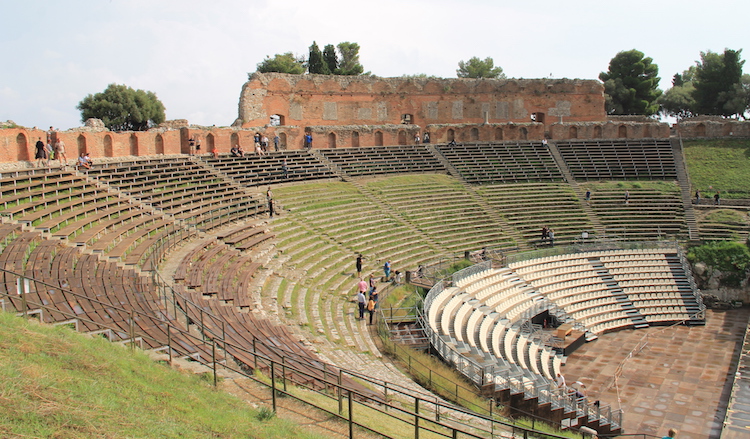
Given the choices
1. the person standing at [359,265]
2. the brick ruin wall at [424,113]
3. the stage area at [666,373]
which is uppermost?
the brick ruin wall at [424,113]

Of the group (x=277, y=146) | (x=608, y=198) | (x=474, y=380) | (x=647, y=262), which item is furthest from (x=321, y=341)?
(x=608, y=198)

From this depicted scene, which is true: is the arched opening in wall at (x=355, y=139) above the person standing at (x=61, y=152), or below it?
above

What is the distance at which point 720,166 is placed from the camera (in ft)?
113

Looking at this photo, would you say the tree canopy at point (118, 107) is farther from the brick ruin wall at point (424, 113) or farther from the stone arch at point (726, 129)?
the stone arch at point (726, 129)

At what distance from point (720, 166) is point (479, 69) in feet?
115

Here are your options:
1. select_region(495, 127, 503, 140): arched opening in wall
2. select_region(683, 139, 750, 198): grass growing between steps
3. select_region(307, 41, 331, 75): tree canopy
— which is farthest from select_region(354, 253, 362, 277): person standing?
select_region(307, 41, 331, 75): tree canopy

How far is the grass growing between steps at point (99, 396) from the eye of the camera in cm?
544

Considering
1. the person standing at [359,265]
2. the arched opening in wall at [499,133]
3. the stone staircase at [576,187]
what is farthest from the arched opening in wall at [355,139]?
the person standing at [359,265]

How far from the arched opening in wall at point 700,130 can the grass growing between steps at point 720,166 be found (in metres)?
0.78

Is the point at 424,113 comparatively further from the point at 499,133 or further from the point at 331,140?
the point at 331,140

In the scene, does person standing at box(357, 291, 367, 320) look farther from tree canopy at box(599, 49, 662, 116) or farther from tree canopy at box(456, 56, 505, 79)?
tree canopy at box(456, 56, 505, 79)

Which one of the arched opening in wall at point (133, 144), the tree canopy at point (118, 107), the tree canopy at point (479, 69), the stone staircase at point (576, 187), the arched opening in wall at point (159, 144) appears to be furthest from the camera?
the tree canopy at point (479, 69)

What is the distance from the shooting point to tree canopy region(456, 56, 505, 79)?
65250mm

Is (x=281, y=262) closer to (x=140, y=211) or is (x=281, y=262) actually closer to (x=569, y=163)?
(x=140, y=211)
